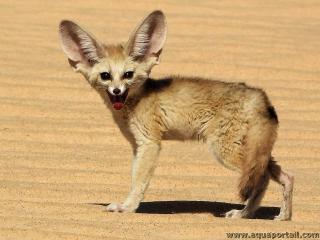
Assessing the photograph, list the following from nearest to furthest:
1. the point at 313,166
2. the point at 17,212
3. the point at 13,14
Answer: the point at 17,212 → the point at 313,166 → the point at 13,14

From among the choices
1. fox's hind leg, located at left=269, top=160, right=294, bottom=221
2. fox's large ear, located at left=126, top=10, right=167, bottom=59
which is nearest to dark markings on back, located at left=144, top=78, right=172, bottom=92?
fox's large ear, located at left=126, top=10, right=167, bottom=59

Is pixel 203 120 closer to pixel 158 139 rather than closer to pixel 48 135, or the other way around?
pixel 158 139

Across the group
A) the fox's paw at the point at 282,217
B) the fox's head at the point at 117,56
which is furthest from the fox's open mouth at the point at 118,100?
the fox's paw at the point at 282,217

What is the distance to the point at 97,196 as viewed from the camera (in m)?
7.41

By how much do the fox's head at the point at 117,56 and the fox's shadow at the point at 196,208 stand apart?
0.67 m

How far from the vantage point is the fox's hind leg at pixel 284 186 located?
22.0ft

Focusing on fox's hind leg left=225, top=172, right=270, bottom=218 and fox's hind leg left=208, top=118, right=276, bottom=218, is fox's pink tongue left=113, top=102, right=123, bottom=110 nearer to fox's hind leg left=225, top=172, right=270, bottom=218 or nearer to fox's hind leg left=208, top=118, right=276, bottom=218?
fox's hind leg left=208, top=118, right=276, bottom=218

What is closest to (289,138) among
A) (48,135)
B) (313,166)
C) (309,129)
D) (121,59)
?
(309,129)

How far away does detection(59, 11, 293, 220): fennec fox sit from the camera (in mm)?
6758

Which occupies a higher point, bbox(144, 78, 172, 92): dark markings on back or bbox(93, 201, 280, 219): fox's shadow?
bbox(144, 78, 172, 92): dark markings on back

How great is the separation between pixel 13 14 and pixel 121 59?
251 inches

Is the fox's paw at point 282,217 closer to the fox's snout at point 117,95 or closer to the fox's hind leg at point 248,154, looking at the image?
the fox's hind leg at point 248,154

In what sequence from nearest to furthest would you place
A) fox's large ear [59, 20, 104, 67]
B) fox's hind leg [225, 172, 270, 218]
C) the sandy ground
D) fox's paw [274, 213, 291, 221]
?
the sandy ground < fox's paw [274, 213, 291, 221] < fox's hind leg [225, 172, 270, 218] < fox's large ear [59, 20, 104, 67]

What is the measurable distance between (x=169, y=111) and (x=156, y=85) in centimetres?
25
